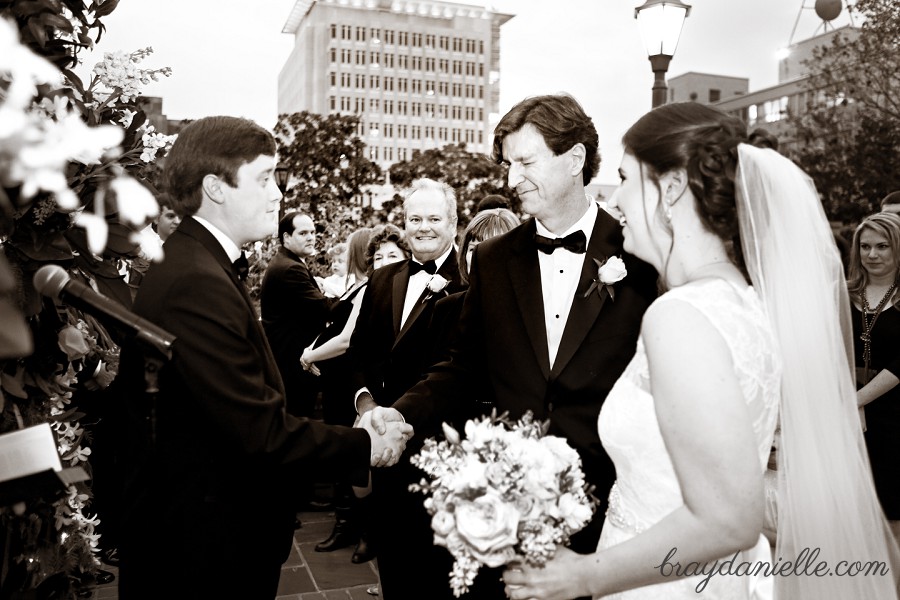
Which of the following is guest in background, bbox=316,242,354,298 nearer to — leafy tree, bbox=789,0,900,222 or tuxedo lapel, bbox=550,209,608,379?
tuxedo lapel, bbox=550,209,608,379

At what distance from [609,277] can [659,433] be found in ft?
2.82

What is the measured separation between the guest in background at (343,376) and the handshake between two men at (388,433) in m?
1.69

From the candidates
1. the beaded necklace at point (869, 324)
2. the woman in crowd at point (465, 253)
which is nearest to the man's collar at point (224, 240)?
the woman in crowd at point (465, 253)

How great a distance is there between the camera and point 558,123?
3.02 meters

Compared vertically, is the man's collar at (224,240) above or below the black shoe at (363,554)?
above

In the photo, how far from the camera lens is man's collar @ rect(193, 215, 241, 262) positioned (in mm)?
2382

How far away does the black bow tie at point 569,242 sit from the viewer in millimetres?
2947

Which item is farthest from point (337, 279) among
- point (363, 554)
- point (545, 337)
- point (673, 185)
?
point (673, 185)

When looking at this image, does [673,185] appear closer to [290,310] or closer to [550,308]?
[550,308]

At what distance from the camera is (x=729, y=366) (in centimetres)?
172

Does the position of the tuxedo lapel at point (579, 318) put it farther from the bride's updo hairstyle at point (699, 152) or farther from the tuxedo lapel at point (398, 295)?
the tuxedo lapel at point (398, 295)

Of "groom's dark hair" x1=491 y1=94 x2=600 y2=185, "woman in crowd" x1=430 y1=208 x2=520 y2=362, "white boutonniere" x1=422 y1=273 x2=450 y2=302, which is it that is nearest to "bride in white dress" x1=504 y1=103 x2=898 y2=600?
"groom's dark hair" x1=491 y1=94 x2=600 y2=185

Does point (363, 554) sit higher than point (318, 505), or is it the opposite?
point (363, 554)

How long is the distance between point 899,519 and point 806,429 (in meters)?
2.87
